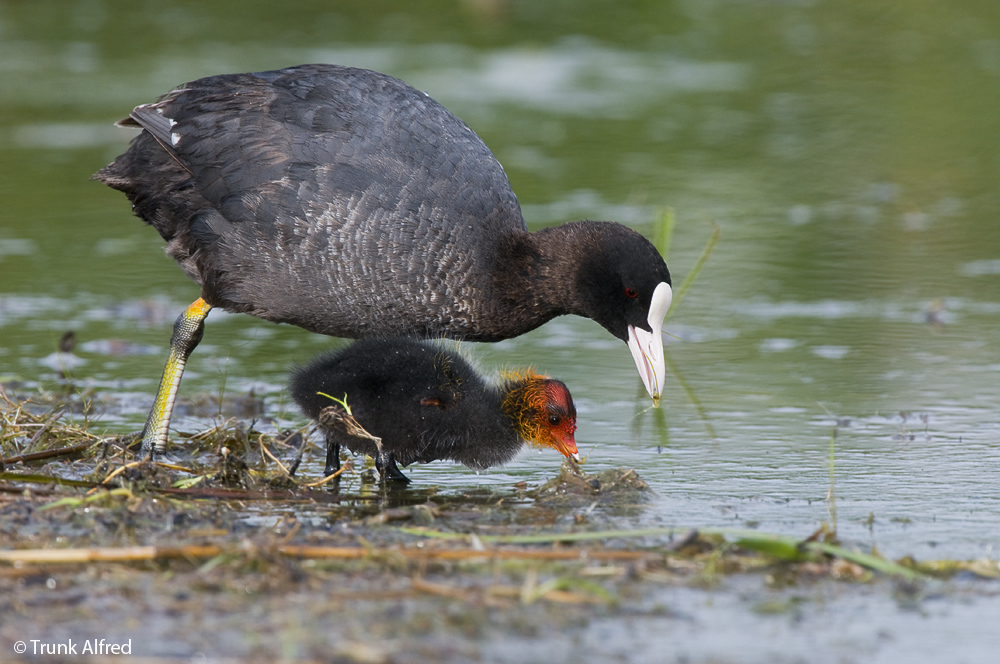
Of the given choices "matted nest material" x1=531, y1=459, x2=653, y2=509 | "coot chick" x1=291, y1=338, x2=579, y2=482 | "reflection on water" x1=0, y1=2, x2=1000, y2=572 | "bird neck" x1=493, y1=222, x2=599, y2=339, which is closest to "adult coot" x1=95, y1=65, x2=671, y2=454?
"bird neck" x1=493, y1=222, x2=599, y2=339

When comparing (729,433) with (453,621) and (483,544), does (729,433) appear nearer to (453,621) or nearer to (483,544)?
(483,544)

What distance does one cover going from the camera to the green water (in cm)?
442

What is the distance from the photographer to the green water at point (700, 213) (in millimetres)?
4422

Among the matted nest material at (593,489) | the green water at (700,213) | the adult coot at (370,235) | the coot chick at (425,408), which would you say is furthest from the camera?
the green water at (700,213)

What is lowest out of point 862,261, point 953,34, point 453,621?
point 453,621

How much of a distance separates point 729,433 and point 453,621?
2.08 meters

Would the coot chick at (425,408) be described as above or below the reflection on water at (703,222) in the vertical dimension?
below

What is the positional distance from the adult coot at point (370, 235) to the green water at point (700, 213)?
21.0 inches

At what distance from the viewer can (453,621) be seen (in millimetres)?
2785

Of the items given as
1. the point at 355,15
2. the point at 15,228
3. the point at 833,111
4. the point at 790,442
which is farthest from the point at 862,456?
the point at 355,15

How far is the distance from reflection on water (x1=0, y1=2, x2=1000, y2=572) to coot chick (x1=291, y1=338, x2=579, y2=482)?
213 millimetres
